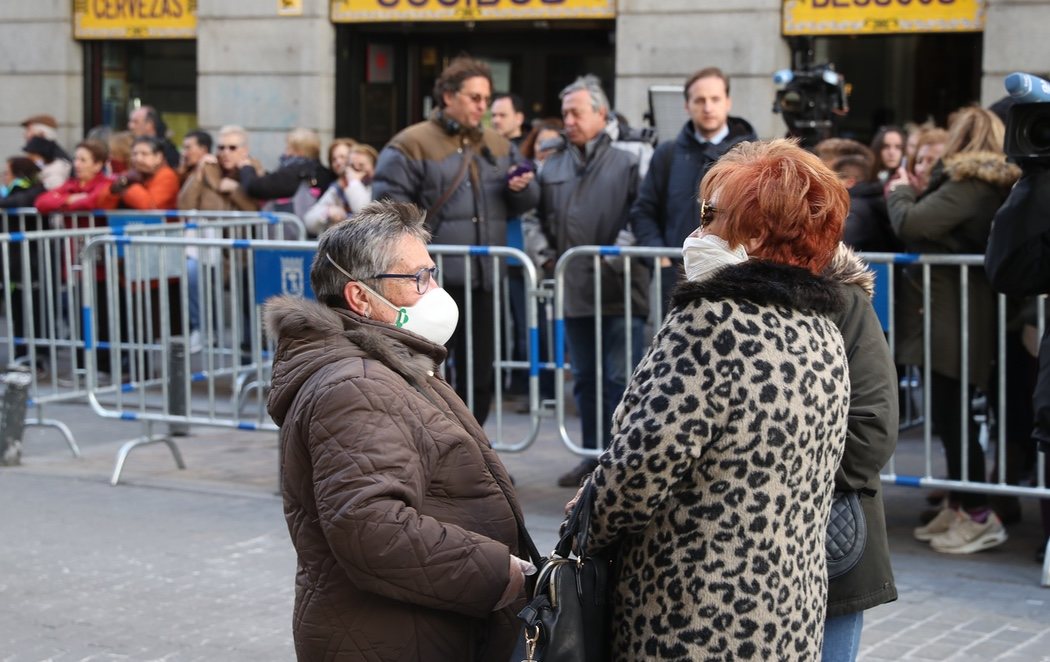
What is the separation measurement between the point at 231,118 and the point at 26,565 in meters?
9.82

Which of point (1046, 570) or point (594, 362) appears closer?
point (1046, 570)

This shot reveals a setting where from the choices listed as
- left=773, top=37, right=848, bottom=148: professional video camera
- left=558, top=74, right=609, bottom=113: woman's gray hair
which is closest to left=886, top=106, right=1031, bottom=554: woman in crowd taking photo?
left=558, top=74, right=609, bottom=113: woman's gray hair

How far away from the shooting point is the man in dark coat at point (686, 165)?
7.45 metres

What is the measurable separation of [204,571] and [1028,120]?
12.4ft

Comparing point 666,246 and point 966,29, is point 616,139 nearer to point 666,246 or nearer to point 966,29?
point 666,246

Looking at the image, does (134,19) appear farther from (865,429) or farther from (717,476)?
(717,476)

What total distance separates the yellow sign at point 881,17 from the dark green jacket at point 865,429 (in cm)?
979

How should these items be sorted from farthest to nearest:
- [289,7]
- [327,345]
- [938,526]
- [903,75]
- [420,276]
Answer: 1. [289,7]
2. [903,75]
3. [938,526]
4. [420,276]
5. [327,345]

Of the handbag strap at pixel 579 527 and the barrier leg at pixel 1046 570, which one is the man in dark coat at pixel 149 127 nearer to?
the barrier leg at pixel 1046 570

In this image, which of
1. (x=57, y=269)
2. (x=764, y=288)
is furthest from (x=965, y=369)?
(x=57, y=269)

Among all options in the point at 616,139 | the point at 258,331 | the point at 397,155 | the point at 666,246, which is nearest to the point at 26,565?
the point at 258,331

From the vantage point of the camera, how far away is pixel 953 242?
6746 millimetres

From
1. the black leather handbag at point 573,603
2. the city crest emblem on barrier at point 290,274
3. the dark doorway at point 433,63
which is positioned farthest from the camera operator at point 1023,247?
the dark doorway at point 433,63

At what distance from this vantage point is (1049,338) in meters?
4.75
